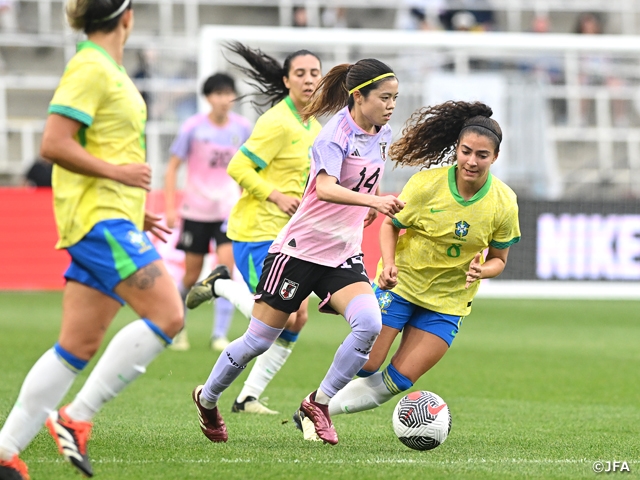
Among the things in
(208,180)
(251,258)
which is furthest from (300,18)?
(251,258)

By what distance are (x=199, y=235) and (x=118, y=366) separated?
6.24 metres

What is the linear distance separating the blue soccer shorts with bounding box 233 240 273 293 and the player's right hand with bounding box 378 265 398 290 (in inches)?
60.1

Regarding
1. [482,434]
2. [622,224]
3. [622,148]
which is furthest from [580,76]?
[482,434]

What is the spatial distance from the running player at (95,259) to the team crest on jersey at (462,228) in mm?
2039

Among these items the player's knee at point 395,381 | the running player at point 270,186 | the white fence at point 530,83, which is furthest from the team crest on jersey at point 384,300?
the white fence at point 530,83

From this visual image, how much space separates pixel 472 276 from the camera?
6008 millimetres

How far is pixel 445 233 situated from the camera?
627 cm

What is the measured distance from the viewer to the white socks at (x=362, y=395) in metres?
6.36

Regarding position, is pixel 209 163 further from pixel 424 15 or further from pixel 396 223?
pixel 424 15

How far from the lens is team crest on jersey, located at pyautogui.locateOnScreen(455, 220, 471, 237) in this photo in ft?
20.4

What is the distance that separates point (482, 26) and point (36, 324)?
1243 centimetres

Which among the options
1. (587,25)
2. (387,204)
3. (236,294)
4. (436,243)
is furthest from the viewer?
(587,25)

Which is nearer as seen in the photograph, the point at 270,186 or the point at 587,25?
the point at 270,186

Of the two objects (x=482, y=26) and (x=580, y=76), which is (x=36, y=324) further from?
(x=482, y=26)
